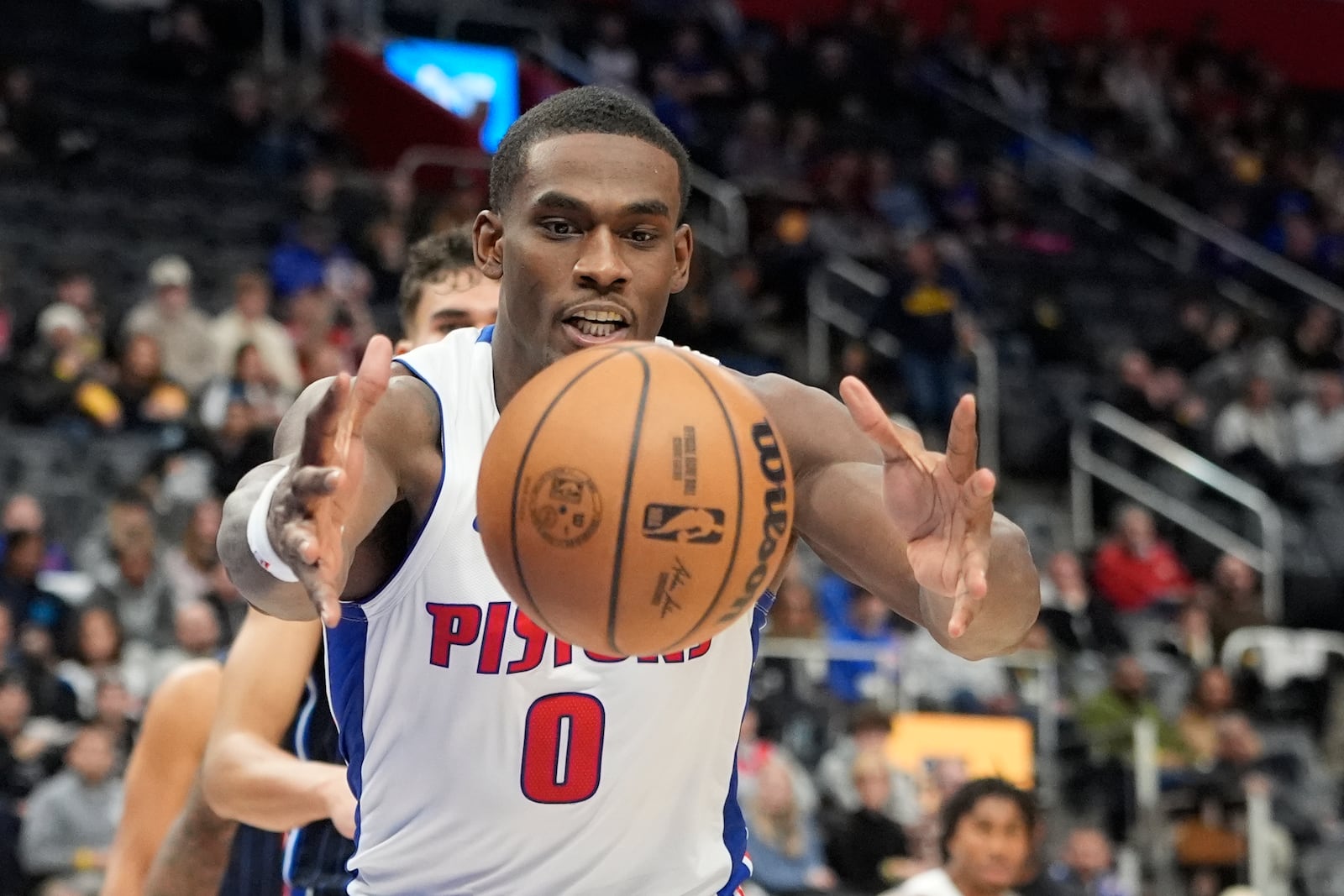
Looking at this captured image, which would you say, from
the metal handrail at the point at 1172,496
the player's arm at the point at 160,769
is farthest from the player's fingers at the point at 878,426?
the metal handrail at the point at 1172,496

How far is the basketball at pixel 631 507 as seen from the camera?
2.56 meters

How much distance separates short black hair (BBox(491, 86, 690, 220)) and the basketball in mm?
570

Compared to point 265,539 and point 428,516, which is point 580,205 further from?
point 265,539

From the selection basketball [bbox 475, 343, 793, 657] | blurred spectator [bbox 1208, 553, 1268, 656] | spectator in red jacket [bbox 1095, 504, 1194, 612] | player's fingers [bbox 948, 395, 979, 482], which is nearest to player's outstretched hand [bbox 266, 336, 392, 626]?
basketball [bbox 475, 343, 793, 657]

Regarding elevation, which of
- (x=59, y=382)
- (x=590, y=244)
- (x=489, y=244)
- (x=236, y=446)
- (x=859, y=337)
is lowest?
(x=590, y=244)

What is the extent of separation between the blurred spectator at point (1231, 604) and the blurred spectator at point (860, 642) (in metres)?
2.47

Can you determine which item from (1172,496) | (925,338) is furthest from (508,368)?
(1172,496)

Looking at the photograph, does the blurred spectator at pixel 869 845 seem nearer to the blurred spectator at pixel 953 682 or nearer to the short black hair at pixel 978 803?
the blurred spectator at pixel 953 682

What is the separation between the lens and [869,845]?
966cm

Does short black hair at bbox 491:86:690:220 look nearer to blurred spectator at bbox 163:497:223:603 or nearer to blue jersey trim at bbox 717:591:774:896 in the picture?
blue jersey trim at bbox 717:591:774:896

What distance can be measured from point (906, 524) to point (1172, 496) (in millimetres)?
12502

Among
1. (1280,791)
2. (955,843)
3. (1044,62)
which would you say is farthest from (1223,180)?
(955,843)

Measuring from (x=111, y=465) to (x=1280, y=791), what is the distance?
7.13 metres

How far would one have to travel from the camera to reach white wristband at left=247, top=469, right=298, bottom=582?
104 inches
